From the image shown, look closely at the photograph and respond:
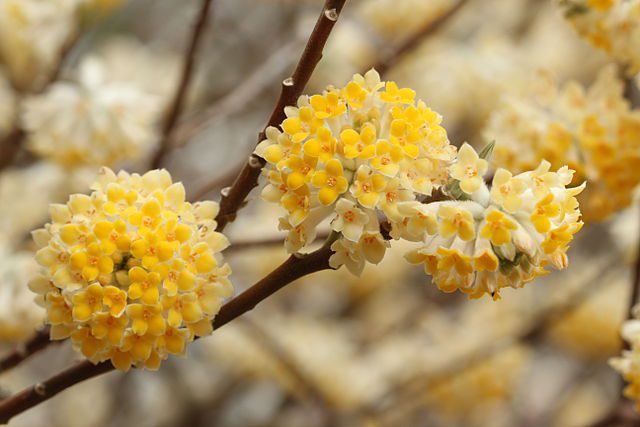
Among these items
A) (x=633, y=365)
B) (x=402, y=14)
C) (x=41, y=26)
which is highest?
(x=41, y=26)

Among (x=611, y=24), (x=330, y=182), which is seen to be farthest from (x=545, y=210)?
(x=611, y=24)

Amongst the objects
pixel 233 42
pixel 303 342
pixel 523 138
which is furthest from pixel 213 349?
pixel 523 138

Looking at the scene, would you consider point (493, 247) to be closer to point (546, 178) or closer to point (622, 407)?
point (546, 178)

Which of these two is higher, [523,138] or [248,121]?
[248,121]

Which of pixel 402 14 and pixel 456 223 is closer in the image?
pixel 456 223

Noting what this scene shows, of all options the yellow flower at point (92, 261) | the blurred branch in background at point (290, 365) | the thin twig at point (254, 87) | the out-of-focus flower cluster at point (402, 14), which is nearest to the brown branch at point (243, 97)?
the thin twig at point (254, 87)

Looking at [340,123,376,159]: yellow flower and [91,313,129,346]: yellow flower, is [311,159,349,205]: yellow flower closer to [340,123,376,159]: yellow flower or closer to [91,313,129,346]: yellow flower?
[340,123,376,159]: yellow flower

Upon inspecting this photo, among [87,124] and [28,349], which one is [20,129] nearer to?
[87,124]
